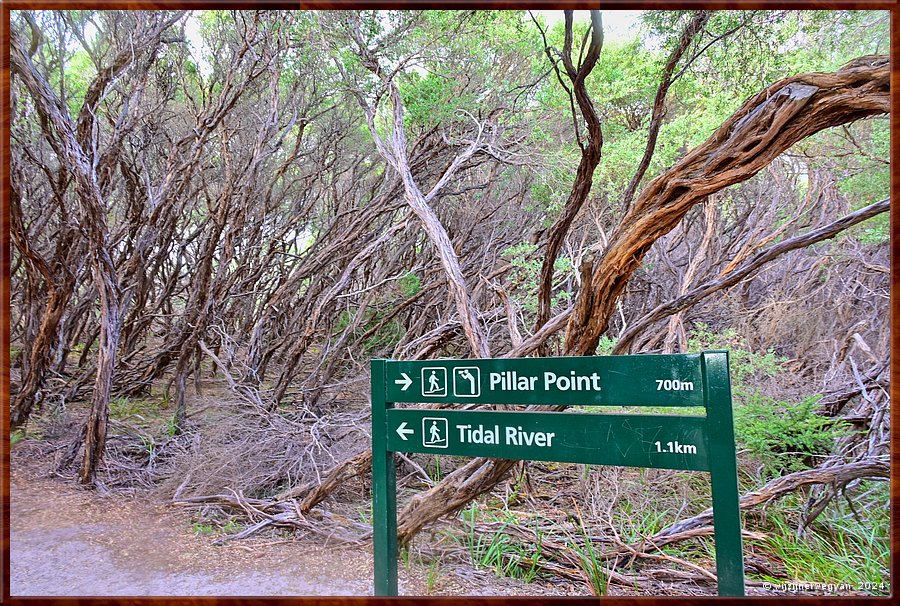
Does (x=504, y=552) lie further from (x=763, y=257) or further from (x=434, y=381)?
(x=763, y=257)

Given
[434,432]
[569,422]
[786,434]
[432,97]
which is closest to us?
[569,422]

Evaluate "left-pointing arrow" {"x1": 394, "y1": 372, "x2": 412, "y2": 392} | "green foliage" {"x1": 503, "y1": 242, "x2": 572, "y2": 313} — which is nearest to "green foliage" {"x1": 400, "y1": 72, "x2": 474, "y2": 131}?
"green foliage" {"x1": 503, "y1": 242, "x2": 572, "y2": 313}

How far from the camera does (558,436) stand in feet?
5.53

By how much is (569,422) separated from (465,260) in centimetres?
445

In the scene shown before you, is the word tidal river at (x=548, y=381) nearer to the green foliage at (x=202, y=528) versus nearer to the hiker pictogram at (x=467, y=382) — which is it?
the hiker pictogram at (x=467, y=382)

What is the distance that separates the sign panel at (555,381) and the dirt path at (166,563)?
1.19m

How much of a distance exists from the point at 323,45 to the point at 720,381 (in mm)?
4283

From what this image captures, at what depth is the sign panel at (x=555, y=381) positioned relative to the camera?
1.58 metres

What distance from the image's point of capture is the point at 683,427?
5.06 feet

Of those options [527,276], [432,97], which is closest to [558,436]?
[527,276]

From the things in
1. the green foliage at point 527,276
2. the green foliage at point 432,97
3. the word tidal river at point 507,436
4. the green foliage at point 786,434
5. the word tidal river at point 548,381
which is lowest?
the green foliage at point 786,434

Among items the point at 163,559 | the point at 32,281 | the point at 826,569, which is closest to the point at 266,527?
the point at 163,559

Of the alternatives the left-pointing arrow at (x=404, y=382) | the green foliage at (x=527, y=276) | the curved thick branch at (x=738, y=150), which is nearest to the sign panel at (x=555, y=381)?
the left-pointing arrow at (x=404, y=382)

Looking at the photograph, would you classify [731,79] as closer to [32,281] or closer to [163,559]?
[163,559]
